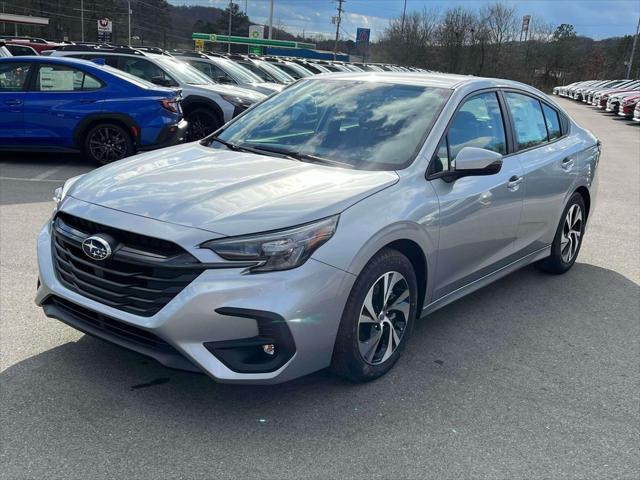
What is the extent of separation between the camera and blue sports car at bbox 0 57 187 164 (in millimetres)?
9555

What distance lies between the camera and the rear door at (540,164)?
4.70 metres

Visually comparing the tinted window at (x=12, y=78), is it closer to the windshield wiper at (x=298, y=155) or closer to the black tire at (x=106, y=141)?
the black tire at (x=106, y=141)

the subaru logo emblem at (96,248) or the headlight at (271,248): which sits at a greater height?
the headlight at (271,248)

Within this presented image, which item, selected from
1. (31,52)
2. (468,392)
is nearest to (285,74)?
(31,52)

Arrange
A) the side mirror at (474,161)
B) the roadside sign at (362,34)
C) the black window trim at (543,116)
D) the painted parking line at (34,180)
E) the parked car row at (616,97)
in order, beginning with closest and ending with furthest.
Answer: the side mirror at (474,161) → the black window trim at (543,116) → the painted parking line at (34,180) → the parked car row at (616,97) → the roadside sign at (362,34)

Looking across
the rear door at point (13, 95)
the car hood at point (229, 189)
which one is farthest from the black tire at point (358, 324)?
the rear door at point (13, 95)

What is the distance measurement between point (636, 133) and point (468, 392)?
22.7m

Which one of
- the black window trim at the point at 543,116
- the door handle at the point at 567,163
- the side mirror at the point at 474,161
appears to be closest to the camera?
the side mirror at the point at 474,161

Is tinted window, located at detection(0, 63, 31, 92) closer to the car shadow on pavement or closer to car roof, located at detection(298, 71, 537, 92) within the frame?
car roof, located at detection(298, 71, 537, 92)

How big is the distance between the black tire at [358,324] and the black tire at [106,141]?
24.1 ft

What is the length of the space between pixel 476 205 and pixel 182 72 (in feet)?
31.8

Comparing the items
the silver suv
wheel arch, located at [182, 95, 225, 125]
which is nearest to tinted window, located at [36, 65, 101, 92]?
the silver suv

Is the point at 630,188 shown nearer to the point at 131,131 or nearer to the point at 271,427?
the point at 131,131

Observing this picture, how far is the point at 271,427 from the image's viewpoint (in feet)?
10.0
